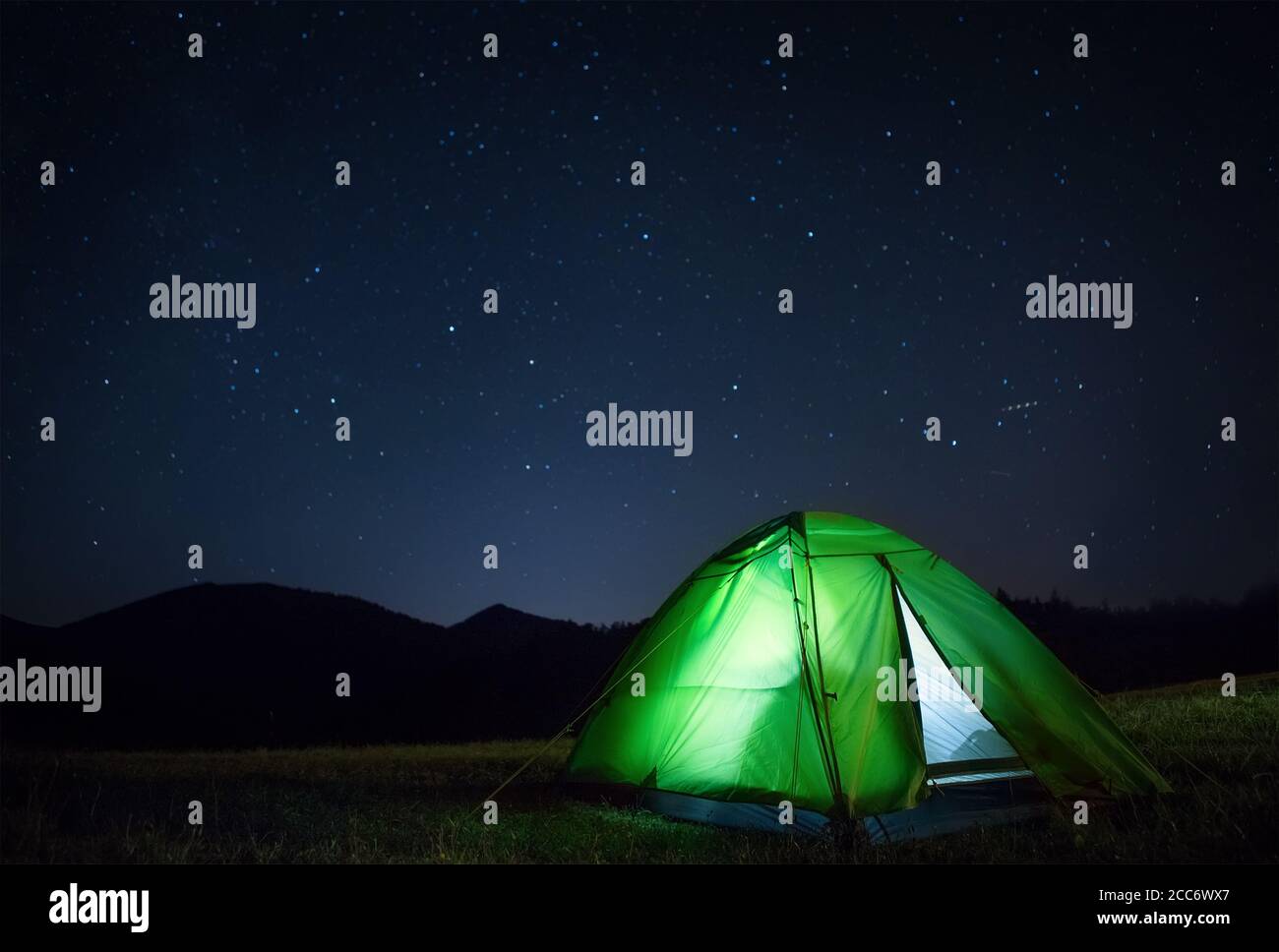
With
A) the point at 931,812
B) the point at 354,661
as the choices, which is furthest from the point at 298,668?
the point at 931,812

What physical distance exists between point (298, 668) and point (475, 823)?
51.8m

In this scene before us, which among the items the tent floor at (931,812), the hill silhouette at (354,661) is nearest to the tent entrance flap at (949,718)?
the tent floor at (931,812)

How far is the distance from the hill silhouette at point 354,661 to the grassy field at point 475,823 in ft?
60.4

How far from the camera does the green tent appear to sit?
7.68 metres

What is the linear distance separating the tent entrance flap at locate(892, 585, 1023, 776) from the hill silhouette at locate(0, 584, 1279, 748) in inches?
848

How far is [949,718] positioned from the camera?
26.8ft

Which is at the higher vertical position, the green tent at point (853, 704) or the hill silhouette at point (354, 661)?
the green tent at point (853, 704)

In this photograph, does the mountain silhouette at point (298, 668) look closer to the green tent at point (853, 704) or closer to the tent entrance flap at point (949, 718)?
the green tent at point (853, 704)

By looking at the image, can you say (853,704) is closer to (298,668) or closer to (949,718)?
(949,718)

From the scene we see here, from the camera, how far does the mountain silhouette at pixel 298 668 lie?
126 feet
